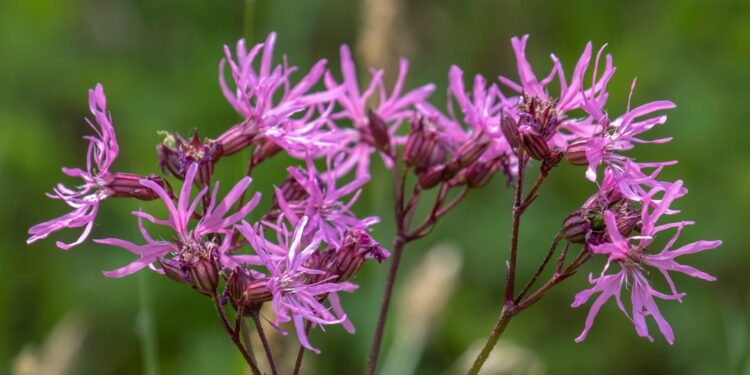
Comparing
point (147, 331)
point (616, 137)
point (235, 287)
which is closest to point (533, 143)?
point (616, 137)

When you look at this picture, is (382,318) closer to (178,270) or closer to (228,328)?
(228,328)

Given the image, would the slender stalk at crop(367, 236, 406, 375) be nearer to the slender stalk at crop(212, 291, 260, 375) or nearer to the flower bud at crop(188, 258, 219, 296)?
the slender stalk at crop(212, 291, 260, 375)

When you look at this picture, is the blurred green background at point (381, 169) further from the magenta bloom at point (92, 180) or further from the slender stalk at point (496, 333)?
the magenta bloom at point (92, 180)

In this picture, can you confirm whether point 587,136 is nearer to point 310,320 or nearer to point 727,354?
point 310,320

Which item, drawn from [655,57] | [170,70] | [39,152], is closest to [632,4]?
[655,57]

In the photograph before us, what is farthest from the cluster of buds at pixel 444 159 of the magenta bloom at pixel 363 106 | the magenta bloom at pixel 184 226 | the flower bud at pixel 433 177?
the magenta bloom at pixel 184 226

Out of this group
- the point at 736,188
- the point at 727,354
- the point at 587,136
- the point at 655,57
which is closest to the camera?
the point at 587,136
